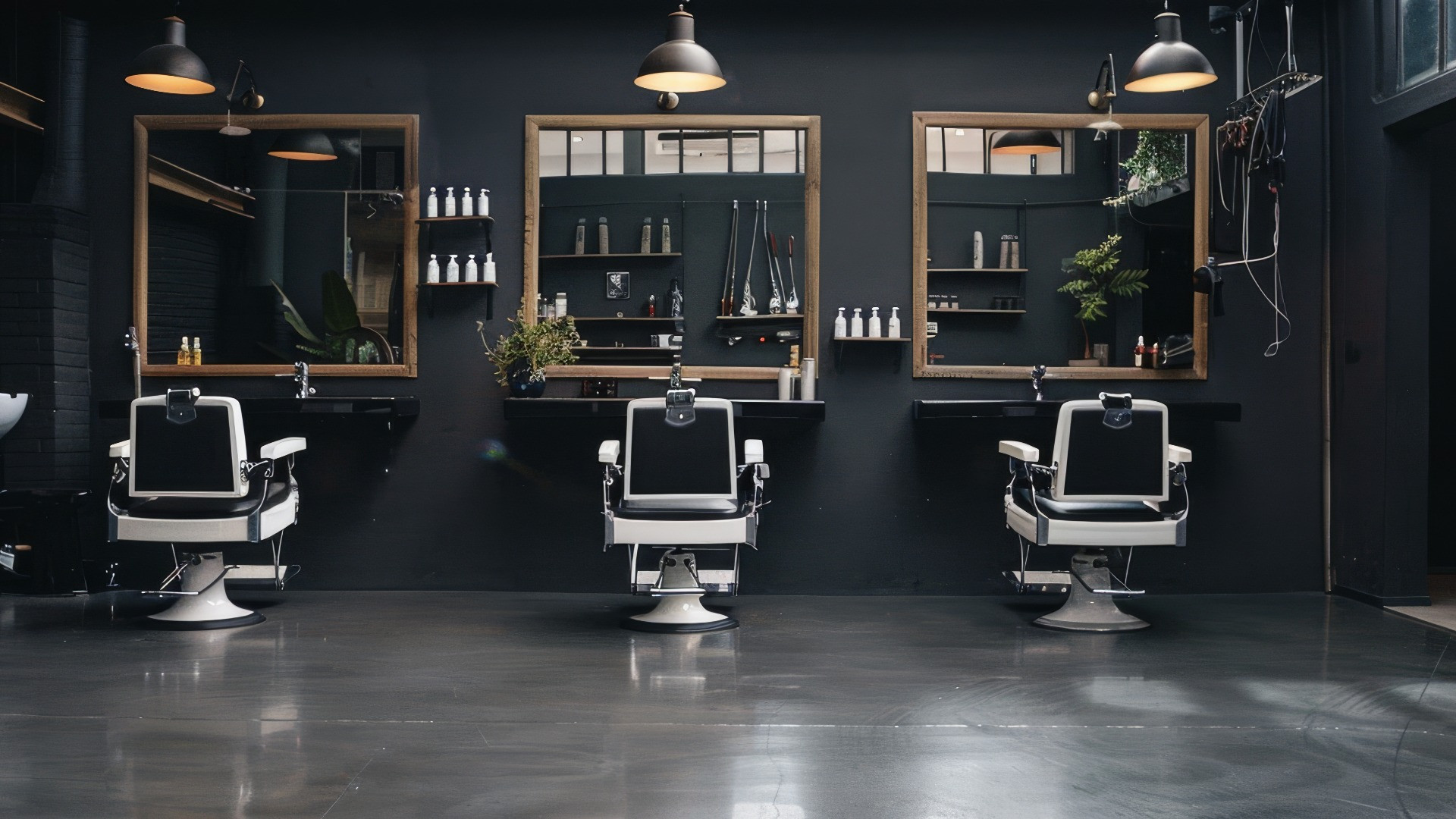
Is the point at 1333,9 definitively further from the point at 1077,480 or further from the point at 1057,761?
the point at 1057,761

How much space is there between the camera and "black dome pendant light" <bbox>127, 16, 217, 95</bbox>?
14.8 ft

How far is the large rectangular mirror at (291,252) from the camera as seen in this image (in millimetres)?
5145

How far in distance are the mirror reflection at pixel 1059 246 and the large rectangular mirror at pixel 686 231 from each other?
628mm

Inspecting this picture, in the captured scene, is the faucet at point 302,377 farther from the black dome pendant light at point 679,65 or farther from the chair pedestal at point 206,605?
the black dome pendant light at point 679,65

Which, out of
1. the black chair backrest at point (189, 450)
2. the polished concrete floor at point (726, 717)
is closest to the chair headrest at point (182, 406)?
the black chair backrest at point (189, 450)

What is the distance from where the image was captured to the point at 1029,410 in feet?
15.3

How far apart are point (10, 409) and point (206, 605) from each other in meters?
1.34

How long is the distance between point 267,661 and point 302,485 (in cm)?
164

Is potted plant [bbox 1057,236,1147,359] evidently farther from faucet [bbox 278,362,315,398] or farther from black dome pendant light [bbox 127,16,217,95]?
black dome pendant light [bbox 127,16,217,95]

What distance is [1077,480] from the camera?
4.23 metres

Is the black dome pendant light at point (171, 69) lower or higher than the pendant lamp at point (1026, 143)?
higher

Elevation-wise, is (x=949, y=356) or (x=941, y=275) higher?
(x=941, y=275)

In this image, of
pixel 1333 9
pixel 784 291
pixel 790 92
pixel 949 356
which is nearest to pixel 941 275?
pixel 949 356

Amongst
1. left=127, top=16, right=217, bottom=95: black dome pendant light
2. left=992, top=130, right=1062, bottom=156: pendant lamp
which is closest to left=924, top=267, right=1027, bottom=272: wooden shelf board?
left=992, top=130, right=1062, bottom=156: pendant lamp
